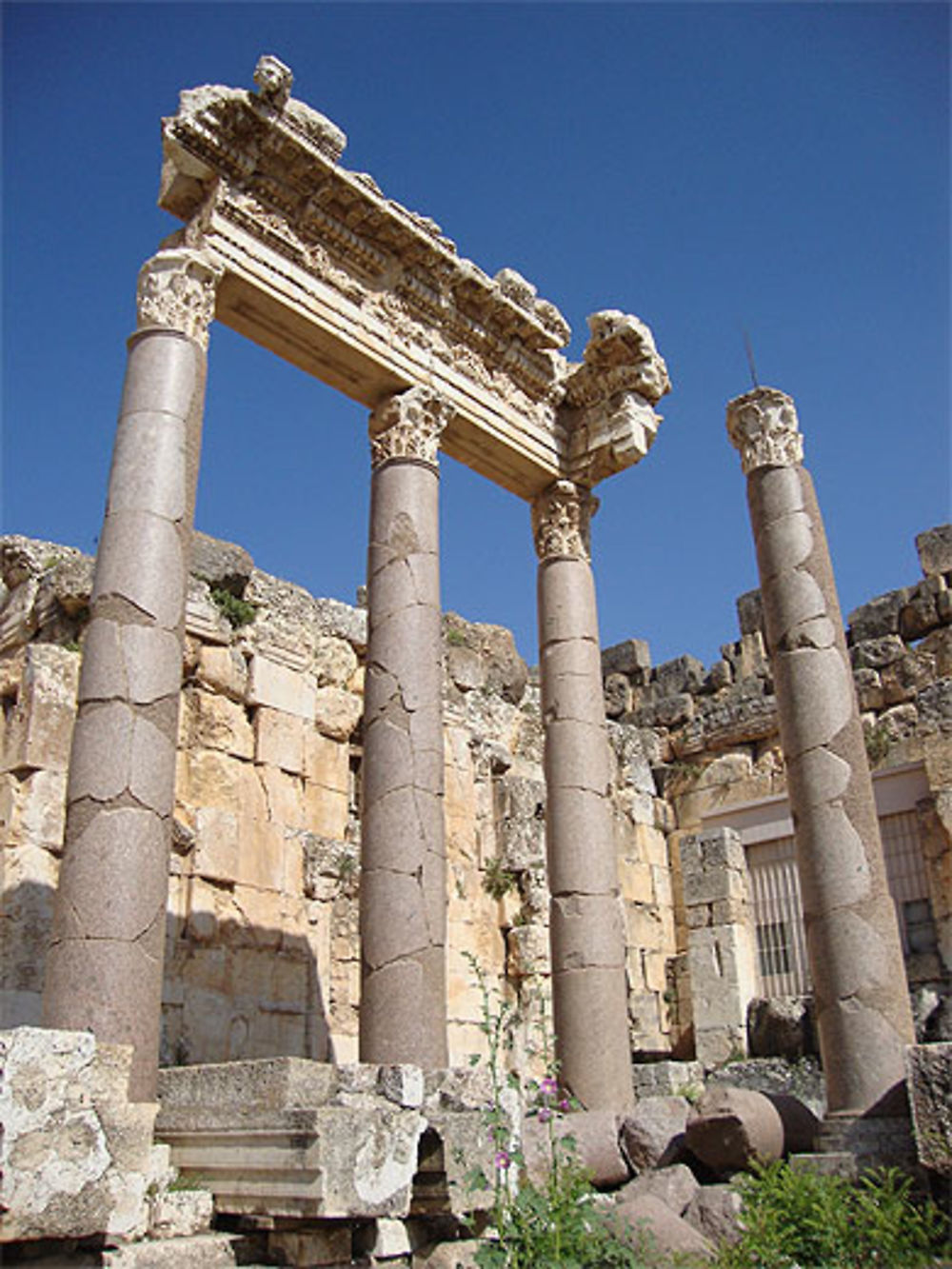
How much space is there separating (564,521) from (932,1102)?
770 cm

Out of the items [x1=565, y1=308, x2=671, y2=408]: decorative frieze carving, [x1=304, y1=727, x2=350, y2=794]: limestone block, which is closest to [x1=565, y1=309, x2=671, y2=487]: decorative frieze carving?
[x1=565, y1=308, x2=671, y2=408]: decorative frieze carving

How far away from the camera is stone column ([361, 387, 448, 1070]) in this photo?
955 cm

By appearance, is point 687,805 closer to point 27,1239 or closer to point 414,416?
point 414,416

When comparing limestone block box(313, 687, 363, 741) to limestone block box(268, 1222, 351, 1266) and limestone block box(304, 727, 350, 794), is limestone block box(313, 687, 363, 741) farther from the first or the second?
limestone block box(268, 1222, 351, 1266)

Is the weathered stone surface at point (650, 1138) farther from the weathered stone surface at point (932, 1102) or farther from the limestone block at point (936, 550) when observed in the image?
the limestone block at point (936, 550)

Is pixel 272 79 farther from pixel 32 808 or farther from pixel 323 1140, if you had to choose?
pixel 323 1140

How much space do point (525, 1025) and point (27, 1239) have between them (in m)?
10.5

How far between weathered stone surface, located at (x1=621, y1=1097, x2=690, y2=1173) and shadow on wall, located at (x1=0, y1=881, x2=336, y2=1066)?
14.4 feet

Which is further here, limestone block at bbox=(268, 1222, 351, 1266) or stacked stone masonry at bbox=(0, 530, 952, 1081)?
stacked stone masonry at bbox=(0, 530, 952, 1081)

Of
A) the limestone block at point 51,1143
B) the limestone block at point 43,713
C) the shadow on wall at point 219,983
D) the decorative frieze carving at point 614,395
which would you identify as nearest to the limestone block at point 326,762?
the shadow on wall at point 219,983

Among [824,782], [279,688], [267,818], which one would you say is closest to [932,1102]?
[824,782]

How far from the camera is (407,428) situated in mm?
11930

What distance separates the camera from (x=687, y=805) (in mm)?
19453

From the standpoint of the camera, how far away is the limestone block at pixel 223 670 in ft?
44.4
